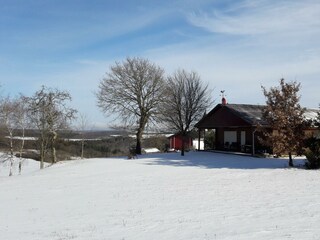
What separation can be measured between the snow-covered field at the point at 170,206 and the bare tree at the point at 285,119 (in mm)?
1551

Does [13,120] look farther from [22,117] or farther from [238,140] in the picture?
[238,140]

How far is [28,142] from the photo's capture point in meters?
44.7

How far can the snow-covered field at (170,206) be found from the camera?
9945mm

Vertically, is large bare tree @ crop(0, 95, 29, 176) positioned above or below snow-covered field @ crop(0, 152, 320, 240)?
above

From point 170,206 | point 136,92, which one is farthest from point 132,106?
point 170,206

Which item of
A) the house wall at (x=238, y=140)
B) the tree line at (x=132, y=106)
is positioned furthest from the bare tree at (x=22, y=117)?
the house wall at (x=238, y=140)

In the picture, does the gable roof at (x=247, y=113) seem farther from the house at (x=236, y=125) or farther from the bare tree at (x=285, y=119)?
the bare tree at (x=285, y=119)

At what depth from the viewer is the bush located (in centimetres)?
2336

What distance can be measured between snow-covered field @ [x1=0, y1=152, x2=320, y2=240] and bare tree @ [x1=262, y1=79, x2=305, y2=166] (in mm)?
1551

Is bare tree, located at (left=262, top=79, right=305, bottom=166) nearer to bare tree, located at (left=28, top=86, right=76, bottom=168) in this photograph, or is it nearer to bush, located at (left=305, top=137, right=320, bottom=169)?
bush, located at (left=305, top=137, right=320, bottom=169)

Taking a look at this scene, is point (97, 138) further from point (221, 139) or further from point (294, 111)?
point (294, 111)

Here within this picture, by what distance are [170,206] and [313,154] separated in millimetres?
13010

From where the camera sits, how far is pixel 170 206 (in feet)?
44.9

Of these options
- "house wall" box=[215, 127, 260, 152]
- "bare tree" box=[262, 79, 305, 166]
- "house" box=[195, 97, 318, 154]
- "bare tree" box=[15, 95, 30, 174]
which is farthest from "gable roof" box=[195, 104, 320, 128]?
"bare tree" box=[15, 95, 30, 174]
